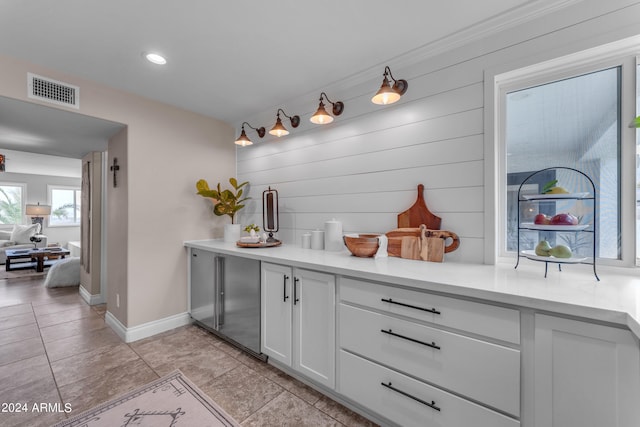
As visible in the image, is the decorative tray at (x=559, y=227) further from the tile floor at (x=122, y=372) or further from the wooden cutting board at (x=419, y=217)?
the tile floor at (x=122, y=372)

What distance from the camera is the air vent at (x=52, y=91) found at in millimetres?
2182

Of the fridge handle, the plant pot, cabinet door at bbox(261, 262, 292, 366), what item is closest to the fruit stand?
cabinet door at bbox(261, 262, 292, 366)

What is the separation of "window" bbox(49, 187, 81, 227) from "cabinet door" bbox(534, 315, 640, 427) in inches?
451

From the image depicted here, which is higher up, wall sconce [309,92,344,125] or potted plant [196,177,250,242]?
wall sconce [309,92,344,125]

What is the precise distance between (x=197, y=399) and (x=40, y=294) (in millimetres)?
4167

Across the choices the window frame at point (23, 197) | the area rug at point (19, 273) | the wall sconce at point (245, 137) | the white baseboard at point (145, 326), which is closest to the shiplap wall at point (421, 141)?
the wall sconce at point (245, 137)

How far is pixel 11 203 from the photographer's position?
7.67m

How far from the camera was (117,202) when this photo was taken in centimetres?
297

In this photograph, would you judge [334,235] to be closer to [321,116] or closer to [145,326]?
[321,116]

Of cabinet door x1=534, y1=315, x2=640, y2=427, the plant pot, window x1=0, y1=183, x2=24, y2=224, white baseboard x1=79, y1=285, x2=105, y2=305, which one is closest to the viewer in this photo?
cabinet door x1=534, y1=315, x2=640, y2=427

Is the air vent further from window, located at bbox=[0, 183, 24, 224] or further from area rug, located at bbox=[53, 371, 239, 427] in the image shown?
window, located at bbox=[0, 183, 24, 224]

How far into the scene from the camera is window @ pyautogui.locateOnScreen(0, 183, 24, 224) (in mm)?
7527

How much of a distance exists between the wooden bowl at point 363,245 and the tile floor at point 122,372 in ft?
3.34

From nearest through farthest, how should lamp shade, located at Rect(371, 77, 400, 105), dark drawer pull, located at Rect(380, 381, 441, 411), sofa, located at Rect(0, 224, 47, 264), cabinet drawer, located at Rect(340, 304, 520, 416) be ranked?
1. cabinet drawer, located at Rect(340, 304, 520, 416)
2. dark drawer pull, located at Rect(380, 381, 441, 411)
3. lamp shade, located at Rect(371, 77, 400, 105)
4. sofa, located at Rect(0, 224, 47, 264)
